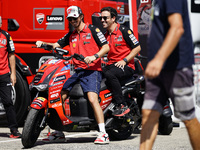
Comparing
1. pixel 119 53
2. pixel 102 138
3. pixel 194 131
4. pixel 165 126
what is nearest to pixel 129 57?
pixel 119 53

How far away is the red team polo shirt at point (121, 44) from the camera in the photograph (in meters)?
7.46

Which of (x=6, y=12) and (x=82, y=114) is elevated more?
(x=6, y=12)

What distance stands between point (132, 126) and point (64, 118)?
1.08 meters

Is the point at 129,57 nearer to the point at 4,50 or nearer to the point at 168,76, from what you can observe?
the point at 4,50

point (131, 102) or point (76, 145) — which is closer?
point (76, 145)

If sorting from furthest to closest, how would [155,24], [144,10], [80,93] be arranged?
1. [144,10]
2. [80,93]
3. [155,24]

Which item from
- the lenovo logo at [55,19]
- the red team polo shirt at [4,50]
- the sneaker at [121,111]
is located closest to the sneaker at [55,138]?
the sneaker at [121,111]

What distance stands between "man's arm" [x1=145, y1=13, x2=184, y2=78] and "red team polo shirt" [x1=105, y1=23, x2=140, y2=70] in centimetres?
338

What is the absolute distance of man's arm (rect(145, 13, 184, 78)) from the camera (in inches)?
153

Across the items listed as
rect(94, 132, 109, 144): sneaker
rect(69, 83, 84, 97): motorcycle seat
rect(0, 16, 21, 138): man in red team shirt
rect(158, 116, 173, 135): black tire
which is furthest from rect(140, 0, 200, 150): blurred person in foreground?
rect(0, 16, 21, 138): man in red team shirt

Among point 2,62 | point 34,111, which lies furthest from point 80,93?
point 2,62

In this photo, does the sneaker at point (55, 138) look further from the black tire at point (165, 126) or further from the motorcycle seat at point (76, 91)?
the black tire at point (165, 126)

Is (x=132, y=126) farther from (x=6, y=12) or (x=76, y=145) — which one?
(x=6, y=12)

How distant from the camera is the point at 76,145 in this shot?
6.66 m
